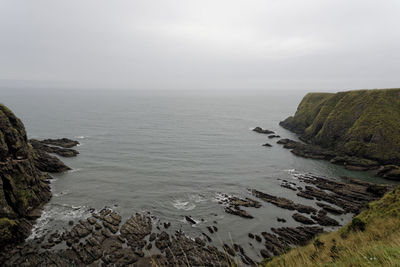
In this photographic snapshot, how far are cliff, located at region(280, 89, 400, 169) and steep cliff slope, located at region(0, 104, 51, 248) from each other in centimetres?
7391

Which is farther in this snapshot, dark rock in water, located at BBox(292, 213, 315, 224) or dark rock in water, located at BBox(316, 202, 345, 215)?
dark rock in water, located at BBox(316, 202, 345, 215)

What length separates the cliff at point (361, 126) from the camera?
5722cm

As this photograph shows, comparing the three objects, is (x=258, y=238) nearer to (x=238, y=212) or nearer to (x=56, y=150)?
(x=238, y=212)

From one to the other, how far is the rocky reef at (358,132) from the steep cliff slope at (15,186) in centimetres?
6457

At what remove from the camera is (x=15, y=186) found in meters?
32.0

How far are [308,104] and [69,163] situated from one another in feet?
339

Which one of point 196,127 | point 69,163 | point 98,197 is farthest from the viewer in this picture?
point 196,127

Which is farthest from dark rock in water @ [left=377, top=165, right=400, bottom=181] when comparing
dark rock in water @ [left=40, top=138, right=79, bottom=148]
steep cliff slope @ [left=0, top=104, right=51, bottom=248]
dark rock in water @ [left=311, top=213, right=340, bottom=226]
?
dark rock in water @ [left=40, top=138, right=79, bottom=148]

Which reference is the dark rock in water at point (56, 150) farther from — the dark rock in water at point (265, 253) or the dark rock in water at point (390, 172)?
the dark rock in water at point (390, 172)

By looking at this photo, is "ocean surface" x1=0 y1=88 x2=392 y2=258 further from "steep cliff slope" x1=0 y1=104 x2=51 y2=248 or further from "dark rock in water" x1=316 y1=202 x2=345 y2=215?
"steep cliff slope" x1=0 y1=104 x2=51 y2=248

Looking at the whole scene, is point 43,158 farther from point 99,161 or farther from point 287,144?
point 287,144

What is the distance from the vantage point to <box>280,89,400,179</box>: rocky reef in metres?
55.5

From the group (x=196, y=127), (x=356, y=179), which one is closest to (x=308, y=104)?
(x=196, y=127)

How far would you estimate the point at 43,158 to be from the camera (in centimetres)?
4916
